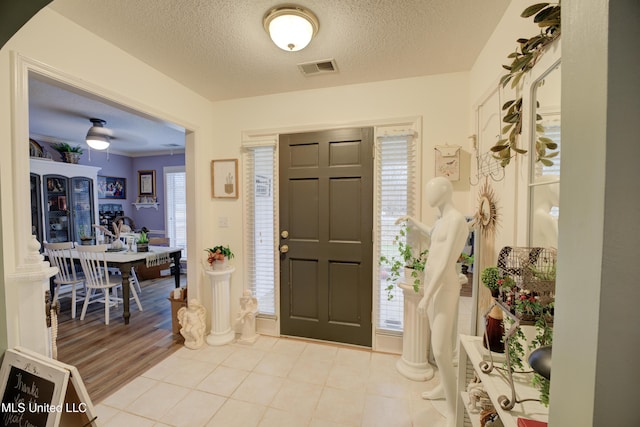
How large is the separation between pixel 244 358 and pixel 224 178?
178 centimetres

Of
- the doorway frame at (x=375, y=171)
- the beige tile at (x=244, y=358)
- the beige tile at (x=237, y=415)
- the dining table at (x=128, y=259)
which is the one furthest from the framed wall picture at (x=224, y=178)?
the beige tile at (x=237, y=415)

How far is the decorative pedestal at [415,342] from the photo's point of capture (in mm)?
2012

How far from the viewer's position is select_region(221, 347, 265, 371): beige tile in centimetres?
215

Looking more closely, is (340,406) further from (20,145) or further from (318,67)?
(318,67)

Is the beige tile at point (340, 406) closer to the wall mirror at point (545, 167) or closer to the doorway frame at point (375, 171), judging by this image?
the doorway frame at point (375, 171)

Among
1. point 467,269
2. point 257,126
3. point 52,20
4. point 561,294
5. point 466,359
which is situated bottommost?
point 466,359

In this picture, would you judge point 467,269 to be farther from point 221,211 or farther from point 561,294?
point 221,211

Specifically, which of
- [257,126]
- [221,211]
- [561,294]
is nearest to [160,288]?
[221,211]

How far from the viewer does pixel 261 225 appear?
2.66 metres

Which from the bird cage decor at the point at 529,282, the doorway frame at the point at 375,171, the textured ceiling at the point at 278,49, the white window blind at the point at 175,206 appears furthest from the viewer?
the white window blind at the point at 175,206

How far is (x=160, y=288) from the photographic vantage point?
4.26 m

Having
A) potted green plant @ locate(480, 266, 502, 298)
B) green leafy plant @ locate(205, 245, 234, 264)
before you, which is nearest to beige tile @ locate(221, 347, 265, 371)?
green leafy plant @ locate(205, 245, 234, 264)

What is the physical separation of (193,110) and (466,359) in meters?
2.99

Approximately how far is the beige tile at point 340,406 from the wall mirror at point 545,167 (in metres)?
1.49
